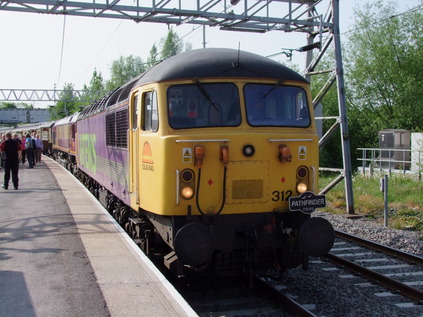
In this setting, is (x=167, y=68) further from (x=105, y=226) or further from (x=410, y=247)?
(x=410, y=247)

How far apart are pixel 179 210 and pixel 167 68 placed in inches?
74.5

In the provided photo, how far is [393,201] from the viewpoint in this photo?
1497cm

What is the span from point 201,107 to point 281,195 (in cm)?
156

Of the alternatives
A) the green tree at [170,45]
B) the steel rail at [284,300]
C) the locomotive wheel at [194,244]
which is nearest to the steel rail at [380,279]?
the steel rail at [284,300]

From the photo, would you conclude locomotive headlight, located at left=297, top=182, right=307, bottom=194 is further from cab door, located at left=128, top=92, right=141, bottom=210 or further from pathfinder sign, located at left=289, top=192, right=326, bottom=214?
cab door, located at left=128, top=92, right=141, bottom=210

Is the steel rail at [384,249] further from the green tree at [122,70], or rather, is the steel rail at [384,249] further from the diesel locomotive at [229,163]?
the green tree at [122,70]

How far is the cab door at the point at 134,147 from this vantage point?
7164 millimetres

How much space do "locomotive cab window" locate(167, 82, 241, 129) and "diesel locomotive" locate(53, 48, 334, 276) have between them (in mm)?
13

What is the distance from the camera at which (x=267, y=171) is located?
6418mm

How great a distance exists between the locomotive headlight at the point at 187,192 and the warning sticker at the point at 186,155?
34 cm

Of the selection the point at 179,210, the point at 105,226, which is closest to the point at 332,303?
the point at 179,210

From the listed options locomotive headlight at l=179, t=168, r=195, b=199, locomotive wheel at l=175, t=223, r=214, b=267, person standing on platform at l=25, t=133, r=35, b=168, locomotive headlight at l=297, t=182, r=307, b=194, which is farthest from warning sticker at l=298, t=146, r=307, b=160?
person standing on platform at l=25, t=133, r=35, b=168

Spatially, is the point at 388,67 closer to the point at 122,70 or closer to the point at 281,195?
the point at 281,195

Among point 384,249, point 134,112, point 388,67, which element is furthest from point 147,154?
point 388,67
